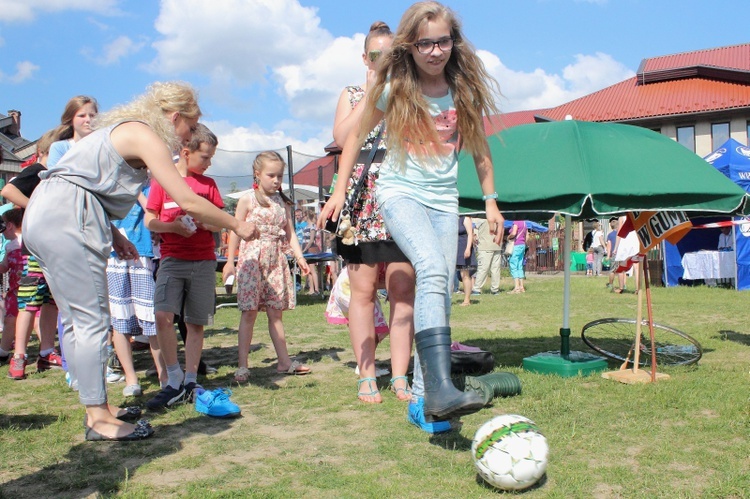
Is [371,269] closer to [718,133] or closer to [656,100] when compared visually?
[718,133]

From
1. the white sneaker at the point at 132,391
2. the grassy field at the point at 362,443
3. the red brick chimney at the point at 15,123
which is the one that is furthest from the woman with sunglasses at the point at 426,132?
the red brick chimney at the point at 15,123

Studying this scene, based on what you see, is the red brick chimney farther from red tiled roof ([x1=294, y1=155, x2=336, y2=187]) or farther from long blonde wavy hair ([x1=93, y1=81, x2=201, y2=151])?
long blonde wavy hair ([x1=93, y1=81, x2=201, y2=151])

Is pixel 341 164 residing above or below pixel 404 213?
above

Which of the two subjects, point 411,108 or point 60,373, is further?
point 60,373

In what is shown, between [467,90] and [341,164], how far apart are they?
77cm

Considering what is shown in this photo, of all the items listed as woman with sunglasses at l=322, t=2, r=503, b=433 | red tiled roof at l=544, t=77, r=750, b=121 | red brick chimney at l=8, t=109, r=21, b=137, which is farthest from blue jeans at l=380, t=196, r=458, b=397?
red brick chimney at l=8, t=109, r=21, b=137

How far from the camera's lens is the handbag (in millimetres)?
4004

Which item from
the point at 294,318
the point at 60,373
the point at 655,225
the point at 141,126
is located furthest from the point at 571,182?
the point at 294,318

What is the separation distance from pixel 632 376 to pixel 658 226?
3.60 ft

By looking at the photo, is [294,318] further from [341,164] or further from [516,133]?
[341,164]

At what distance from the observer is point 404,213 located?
10.4 ft

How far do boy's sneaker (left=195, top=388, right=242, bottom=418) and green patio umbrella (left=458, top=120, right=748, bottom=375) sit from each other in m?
2.14

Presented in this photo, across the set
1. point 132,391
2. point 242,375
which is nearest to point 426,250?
point 242,375

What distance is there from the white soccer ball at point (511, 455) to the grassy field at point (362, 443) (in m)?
0.07
